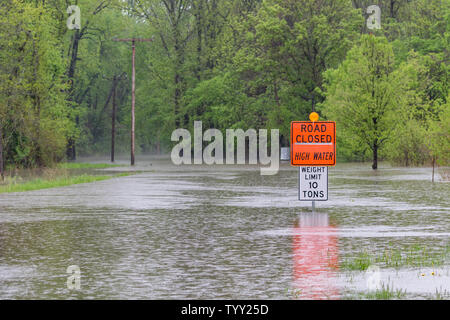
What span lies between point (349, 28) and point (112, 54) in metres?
38.7

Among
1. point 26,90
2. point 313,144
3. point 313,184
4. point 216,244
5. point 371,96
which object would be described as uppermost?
point 26,90

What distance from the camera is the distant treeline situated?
185ft

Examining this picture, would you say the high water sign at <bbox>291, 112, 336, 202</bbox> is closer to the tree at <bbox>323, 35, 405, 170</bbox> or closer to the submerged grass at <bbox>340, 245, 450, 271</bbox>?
the submerged grass at <bbox>340, 245, 450, 271</bbox>

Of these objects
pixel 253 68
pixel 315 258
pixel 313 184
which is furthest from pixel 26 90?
pixel 315 258

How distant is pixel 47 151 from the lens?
176ft

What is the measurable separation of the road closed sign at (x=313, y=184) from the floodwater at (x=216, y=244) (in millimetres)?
496

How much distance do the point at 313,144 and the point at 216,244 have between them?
6614mm

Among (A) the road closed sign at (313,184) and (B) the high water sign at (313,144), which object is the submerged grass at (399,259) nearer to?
(B) the high water sign at (313,144)

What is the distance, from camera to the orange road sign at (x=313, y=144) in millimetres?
20859

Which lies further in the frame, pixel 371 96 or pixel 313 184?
pixel 371 96

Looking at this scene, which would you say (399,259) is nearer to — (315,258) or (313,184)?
(315,258)

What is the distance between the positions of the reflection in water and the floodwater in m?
0.02

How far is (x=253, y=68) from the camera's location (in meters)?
81.4

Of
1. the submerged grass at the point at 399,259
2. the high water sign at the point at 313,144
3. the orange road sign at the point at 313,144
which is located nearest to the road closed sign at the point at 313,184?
the high water sign at the point at 313,144
